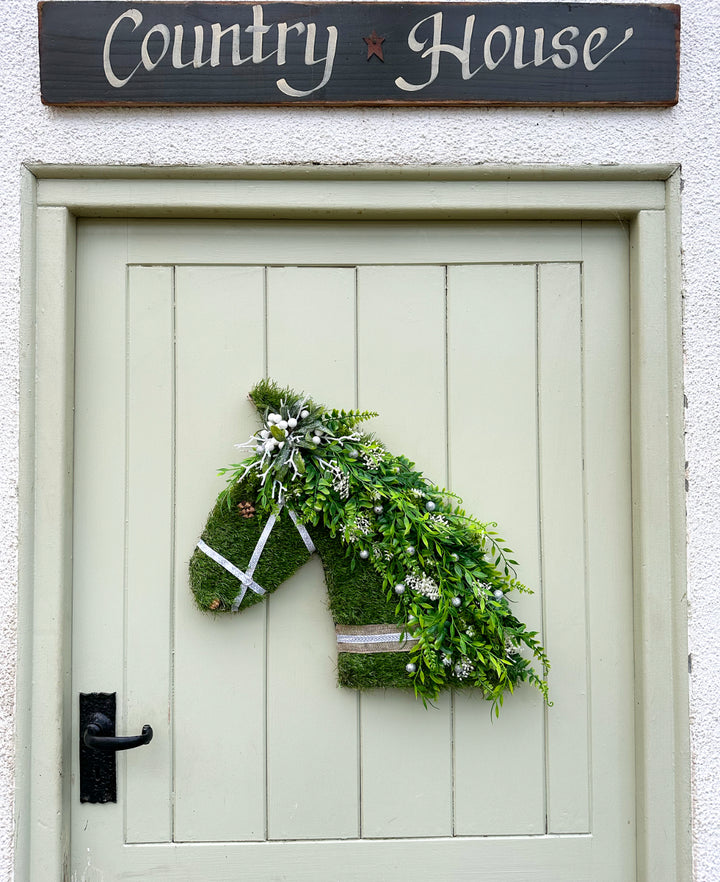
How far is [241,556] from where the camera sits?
5.33ft

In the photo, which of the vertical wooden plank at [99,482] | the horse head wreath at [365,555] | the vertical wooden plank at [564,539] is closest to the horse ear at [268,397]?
the horse head wreath at [365,555]

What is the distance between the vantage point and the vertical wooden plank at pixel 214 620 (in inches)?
66.0

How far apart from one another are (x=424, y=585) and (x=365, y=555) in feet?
0.51

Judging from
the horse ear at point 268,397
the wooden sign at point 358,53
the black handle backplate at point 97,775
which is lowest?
the black handle backplate at point 97,775

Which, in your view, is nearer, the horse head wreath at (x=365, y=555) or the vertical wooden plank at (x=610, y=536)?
the horse head wreath at (x=365, y=555)

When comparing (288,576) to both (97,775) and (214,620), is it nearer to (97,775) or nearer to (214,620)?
(214,620)

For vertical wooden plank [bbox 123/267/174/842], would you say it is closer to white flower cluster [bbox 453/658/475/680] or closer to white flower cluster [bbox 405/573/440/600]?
white flower cluster [bbox 405/573/440/600]

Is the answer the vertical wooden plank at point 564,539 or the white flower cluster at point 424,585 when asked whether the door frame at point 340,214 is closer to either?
the vertical wooden plank at point 564,539

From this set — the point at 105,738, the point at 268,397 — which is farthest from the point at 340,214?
the point at 105,738

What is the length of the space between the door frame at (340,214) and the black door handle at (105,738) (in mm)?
75

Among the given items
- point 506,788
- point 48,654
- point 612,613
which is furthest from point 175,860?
point 612,613

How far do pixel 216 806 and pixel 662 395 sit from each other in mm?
1490

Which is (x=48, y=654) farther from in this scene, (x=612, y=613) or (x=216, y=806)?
(x=612, y=613)

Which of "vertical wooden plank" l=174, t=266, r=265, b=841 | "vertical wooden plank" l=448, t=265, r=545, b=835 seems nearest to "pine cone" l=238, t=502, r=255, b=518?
"vertical wooden plank" l=174, t=266, r=265, b=841
